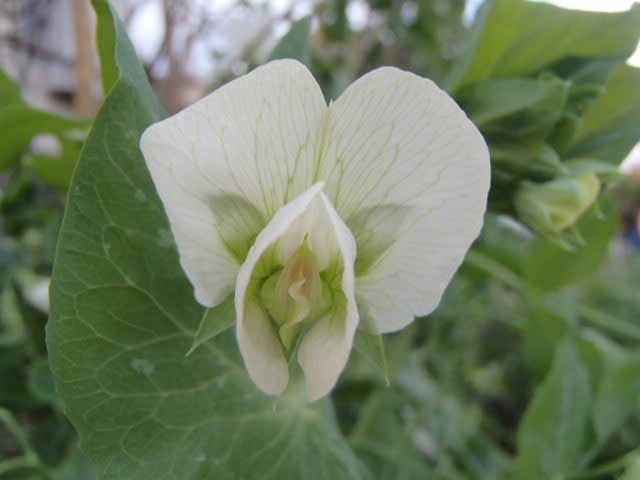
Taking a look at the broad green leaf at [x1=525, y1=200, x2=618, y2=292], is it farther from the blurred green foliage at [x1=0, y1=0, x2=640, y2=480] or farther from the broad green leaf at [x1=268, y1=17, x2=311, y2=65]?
the broad green leaf at [x1=268, y1=17, x2=311, y2=65]

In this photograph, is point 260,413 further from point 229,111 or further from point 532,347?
point 532,347

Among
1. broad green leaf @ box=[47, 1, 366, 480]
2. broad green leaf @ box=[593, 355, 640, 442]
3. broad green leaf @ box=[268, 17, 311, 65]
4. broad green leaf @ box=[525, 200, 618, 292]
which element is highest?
broad green leaf @ box=[268, 17, 311, 65]

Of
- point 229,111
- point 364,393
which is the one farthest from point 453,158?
point 364,393

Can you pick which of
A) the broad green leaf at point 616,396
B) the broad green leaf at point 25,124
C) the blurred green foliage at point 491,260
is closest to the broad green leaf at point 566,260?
the blurred green foliage at point 491,260

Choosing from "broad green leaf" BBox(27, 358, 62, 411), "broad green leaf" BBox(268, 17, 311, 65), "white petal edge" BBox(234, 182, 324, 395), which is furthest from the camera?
"broad green leaf" BBox(27, 358, 62, 411)

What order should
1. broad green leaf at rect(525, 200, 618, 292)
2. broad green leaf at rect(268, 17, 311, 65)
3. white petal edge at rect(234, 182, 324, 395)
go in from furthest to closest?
1. broad green leaf at rect(525, 200, 618, 292)
2. broad green leaf at rect(268, 17, 311, 65)
3. white petal edge at rect(234, 182, 324, 395)

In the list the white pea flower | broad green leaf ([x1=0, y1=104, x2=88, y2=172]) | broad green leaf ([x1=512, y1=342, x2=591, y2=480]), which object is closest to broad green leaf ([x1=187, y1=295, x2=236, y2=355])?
the white pea flower

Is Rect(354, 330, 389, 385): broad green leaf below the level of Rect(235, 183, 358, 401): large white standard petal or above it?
below
